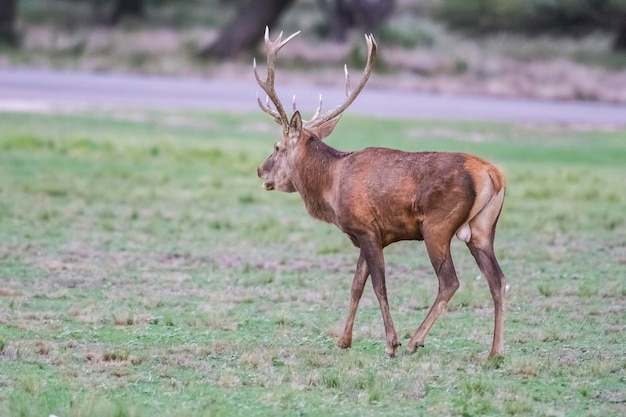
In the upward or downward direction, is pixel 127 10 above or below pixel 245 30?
above

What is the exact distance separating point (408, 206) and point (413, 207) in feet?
0.12

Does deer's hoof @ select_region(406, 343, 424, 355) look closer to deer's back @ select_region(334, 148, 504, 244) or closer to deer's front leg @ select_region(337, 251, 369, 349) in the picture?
deer's front leg @ select_region(337, 251, 369, 349)

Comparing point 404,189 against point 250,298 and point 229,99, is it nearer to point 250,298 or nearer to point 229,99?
point 250,298

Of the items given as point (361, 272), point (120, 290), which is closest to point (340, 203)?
point (361, 272)

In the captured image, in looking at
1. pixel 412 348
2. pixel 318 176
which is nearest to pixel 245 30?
pixel 318 176

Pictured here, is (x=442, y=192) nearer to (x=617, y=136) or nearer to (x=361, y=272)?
(x=361, y=272)

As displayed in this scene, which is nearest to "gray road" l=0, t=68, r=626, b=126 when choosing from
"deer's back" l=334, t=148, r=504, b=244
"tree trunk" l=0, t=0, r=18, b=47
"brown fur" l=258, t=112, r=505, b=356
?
"tree trunk" l=0, t=0, r=18, b=47

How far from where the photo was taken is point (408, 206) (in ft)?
28.8

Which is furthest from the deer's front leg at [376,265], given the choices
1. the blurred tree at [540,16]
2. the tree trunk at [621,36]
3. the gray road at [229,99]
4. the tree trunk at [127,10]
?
the tree trunk at [127,10]

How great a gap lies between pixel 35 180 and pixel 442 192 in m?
10.3

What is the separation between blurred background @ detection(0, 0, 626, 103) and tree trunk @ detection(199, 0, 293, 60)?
0.03m

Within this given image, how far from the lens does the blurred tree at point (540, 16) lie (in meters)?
43.2

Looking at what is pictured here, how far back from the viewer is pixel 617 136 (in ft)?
83.5

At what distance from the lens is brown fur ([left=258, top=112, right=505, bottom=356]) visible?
28.1ft
